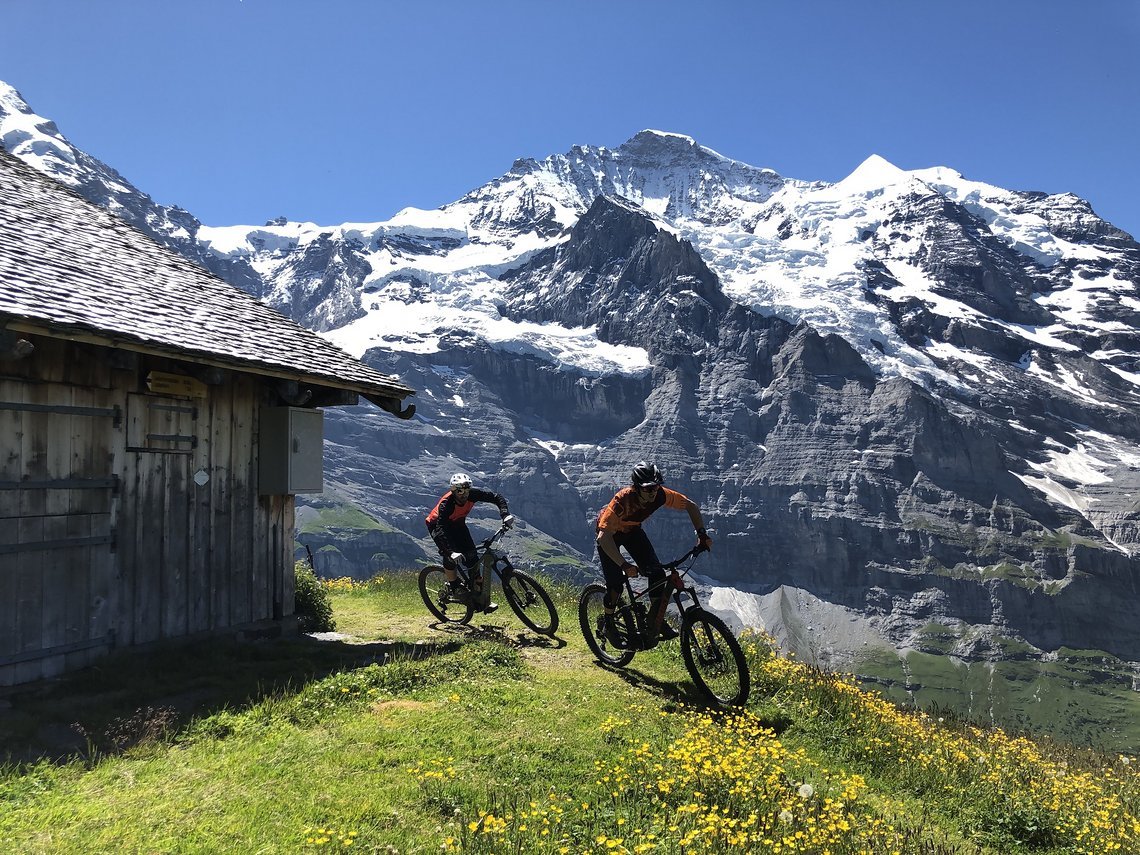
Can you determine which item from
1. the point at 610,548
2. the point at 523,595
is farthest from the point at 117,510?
the point at 610,548

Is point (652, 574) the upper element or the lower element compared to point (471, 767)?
upper

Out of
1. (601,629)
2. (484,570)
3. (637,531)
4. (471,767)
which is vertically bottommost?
(471,767)

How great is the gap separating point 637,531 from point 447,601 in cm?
442

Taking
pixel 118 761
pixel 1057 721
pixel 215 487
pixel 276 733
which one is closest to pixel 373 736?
pixel 276 733

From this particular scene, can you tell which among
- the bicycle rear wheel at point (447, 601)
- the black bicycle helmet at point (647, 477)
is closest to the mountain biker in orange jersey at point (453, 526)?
the bicycle rear wheel at point (447, 601)

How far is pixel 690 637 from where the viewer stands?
923 cm

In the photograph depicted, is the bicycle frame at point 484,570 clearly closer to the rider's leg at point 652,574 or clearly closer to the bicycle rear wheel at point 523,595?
the bicycle rear wheel at point 523,595

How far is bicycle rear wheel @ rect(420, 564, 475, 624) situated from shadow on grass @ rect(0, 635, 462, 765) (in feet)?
4.99

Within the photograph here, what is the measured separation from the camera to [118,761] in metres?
6.54

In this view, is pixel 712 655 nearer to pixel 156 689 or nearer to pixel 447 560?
pixel 447 560

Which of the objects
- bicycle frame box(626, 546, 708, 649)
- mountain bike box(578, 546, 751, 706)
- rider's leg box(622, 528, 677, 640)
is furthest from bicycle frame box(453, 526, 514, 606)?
rider's leg box(622, 528, 677, 640)

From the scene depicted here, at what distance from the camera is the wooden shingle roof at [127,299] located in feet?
29.6

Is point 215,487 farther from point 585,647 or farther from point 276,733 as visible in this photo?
point 585,647

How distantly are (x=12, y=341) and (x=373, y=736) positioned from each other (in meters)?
5.69
